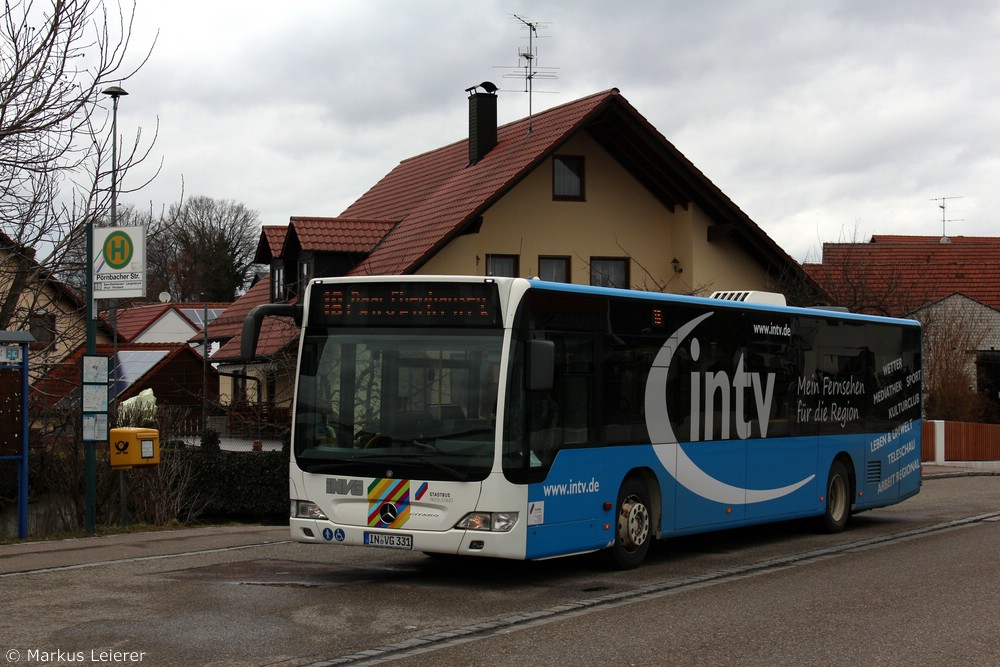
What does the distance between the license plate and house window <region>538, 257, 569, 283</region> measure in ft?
68.1

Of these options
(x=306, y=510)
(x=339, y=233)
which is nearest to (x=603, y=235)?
(x=339, y=233)

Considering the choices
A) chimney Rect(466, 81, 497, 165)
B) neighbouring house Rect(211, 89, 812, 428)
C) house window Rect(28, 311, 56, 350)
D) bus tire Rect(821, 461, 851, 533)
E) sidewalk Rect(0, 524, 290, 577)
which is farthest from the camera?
chimney Rect(466, 81, 497, 165)

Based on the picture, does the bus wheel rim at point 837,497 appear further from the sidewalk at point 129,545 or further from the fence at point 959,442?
the fence at point 959,442

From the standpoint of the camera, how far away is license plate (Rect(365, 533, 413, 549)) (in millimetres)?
11391

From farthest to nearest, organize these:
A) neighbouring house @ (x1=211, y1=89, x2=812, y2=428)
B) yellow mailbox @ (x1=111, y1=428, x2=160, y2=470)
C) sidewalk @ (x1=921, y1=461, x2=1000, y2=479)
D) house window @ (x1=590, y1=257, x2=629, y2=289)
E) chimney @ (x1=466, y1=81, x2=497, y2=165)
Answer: chimney @ (x1=466, y1=81, x2=497, y2=165) → house window @ (x1=590, y1=257, x2=629, y2=289) → sidewalk @ (x1=921, y1=461, x2=1000, y2=479) → neighbouring house @ (x1=211, y1=89, x2=812, y2=428) → yellow mailbox @ (x1=111, y1=428, x2=160, y2=470)

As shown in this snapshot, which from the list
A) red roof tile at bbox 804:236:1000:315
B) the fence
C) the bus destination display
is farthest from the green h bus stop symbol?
red roof tile at bbox 804:236:1000:315

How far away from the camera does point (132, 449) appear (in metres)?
16.0

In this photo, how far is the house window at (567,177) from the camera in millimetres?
32312

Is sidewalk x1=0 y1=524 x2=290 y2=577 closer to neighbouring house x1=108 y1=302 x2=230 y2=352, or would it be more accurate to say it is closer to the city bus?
the city bus

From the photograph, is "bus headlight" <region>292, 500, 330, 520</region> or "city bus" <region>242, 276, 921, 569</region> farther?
"bus headlight" <region>292, 500, 330, 520</region>

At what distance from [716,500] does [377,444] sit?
14.4 ft

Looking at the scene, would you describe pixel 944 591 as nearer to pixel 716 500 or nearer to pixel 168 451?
pixel 716 500

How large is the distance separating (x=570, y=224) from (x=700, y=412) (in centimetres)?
1860

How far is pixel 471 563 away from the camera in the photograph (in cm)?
1352
